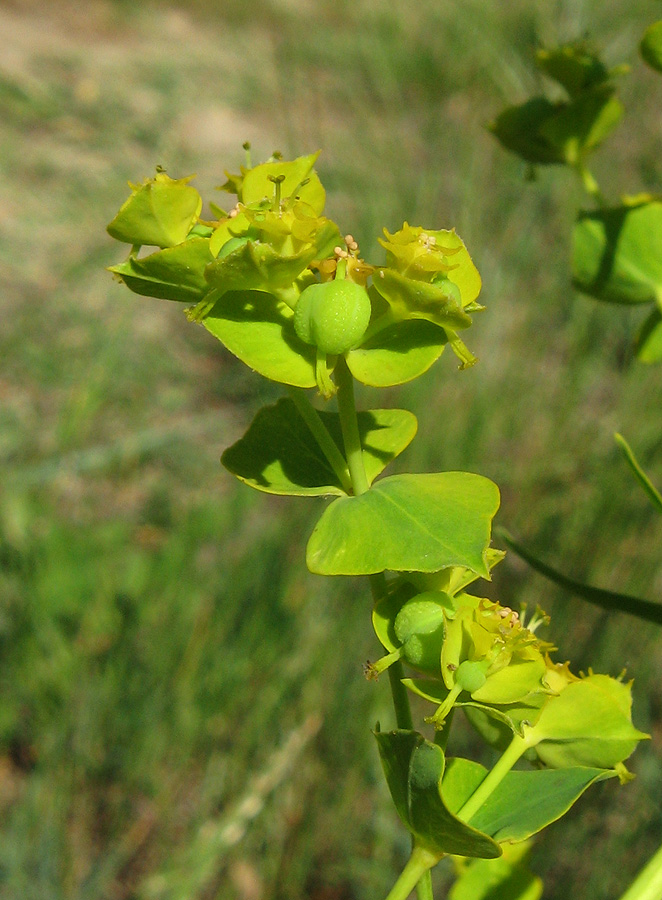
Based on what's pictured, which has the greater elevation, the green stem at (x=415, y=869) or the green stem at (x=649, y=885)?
the green stem at (x=415, y=869)

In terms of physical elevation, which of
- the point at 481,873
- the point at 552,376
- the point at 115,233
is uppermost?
the point at 115,233

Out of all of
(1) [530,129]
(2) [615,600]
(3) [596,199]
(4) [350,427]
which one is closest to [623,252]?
(3) [596,199]

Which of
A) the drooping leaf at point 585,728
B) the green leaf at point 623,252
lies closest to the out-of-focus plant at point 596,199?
the green leaf at point 623,252

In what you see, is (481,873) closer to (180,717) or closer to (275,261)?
(275,261)

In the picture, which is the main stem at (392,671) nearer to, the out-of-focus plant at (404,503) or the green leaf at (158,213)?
the out-of-focus plant at (404,503)

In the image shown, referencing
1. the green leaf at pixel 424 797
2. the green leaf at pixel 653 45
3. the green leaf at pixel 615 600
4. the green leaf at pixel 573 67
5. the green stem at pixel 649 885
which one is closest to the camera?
the green leaf at pixel 424 797

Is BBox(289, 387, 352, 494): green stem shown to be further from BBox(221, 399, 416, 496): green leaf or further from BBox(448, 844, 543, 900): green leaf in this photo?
BBox(448, 844, 543, 900): green leaf

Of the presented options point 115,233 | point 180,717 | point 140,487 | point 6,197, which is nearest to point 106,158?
point 6,197
